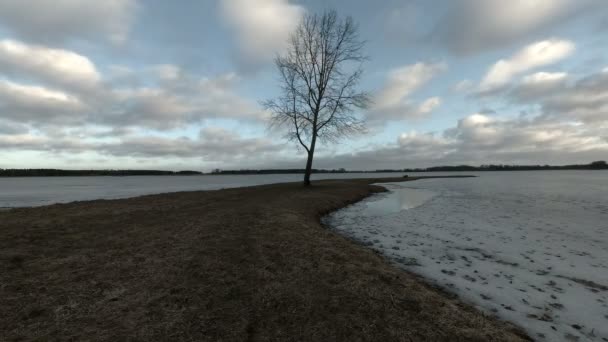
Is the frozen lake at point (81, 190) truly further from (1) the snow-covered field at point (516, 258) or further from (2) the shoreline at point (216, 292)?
(1) the snow-covered field at point (516, 258)

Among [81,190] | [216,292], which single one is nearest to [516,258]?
[216,292]

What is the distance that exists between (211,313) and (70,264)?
5230mm

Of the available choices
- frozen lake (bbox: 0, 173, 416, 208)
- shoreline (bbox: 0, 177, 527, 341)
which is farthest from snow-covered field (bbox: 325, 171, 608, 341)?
frozen lake (bbox: 0, 173, 416, 208)

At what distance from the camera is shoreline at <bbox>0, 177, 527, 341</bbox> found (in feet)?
14.3

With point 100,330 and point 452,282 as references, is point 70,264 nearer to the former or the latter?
point 100,330

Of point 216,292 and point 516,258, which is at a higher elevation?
point 216,292

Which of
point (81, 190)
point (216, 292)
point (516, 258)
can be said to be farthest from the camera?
point (81, 190)

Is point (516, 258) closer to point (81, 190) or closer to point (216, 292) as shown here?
point (216, 292)

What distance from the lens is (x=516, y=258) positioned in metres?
8.80

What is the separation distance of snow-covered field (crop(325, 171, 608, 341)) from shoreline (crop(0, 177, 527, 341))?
105cm

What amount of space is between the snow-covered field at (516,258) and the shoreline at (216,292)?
1052 millimetres

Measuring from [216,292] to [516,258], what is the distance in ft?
31.5

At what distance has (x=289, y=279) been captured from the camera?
6.33 m

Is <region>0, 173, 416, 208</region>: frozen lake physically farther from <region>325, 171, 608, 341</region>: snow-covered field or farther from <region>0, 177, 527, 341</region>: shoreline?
<region>325, 171, 608, 341</region>: snow-covered field
